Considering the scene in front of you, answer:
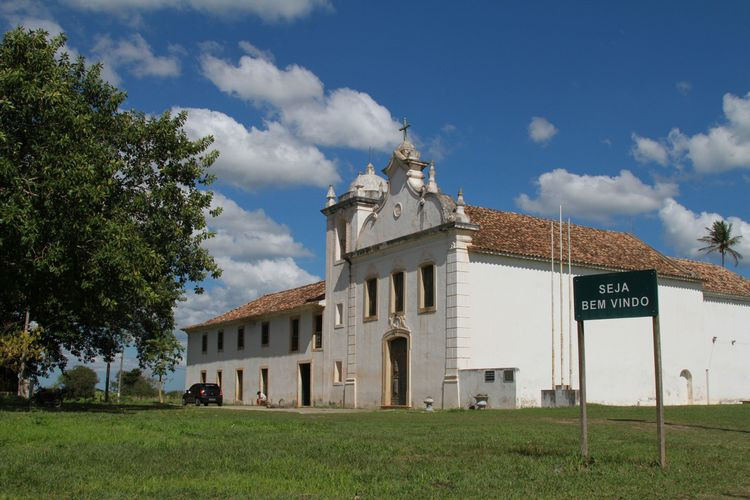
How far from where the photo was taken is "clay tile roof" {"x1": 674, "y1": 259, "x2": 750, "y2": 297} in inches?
1515

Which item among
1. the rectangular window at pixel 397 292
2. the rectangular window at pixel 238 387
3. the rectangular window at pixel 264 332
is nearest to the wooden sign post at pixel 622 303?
the rectangular window at pixel 397 292

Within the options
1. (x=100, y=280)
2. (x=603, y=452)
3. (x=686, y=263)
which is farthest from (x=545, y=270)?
(x=603, y=452)

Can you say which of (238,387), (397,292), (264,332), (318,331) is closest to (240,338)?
(238,387)

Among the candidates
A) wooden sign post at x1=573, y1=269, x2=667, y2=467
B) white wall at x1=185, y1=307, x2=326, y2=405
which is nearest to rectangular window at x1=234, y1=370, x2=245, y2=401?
white wall at x1=185, y1=307, x2=326, y2=405

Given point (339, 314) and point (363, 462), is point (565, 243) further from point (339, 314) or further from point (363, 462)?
point (363, 462)

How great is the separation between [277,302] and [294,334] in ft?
13.9

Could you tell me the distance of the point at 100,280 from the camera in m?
21.2

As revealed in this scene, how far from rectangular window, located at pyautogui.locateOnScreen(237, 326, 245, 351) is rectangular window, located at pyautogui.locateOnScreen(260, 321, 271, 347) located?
2.29m

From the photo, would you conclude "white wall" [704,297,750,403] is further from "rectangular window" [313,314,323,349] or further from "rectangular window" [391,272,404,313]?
"rectangular window" [313,314,323,349]

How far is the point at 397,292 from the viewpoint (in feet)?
107

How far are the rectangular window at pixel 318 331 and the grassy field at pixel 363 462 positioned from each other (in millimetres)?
22974

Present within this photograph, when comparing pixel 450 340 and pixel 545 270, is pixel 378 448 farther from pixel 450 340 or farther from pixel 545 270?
pixel 545 270

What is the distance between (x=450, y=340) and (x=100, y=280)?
Answer: 1293cm

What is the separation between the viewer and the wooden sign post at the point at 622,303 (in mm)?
9828
